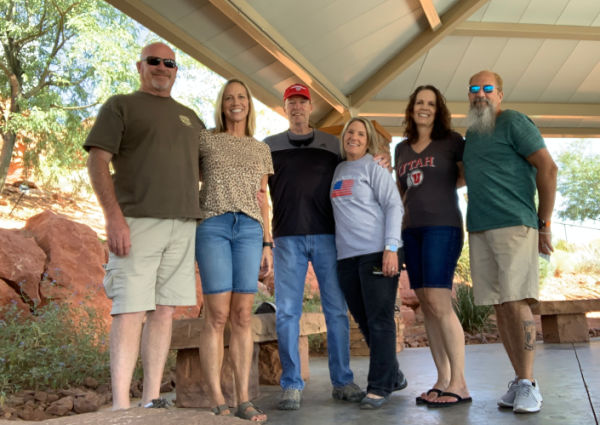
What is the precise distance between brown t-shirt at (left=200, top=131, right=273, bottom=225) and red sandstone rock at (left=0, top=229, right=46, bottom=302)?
3.23 m

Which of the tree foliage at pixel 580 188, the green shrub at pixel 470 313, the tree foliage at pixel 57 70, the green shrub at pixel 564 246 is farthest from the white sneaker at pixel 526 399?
the tree foliage at pixel 580 188

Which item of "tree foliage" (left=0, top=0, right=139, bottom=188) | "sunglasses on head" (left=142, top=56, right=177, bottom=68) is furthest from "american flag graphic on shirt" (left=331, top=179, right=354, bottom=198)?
A: "tree foliage" (left=0, top=0, right=139, bottom=188)

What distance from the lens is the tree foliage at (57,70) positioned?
11.4 m

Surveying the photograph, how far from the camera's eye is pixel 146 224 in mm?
2662

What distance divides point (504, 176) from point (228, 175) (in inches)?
54.8

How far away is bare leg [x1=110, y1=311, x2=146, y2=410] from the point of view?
250 cm

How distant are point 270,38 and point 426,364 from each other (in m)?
3.05

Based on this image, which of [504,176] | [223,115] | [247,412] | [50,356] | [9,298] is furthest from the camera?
[9,298]

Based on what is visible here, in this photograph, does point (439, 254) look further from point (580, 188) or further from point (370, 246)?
point (580, 188)

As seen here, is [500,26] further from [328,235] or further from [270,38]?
[328,235]

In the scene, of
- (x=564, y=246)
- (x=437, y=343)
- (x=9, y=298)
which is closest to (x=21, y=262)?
(x=9, y=298)

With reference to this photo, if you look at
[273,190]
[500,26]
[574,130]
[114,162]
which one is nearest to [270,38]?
[273,190]

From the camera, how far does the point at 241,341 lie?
2893 mm

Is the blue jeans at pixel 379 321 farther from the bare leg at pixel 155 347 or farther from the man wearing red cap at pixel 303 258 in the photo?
the bare leg at pixel 155 347
